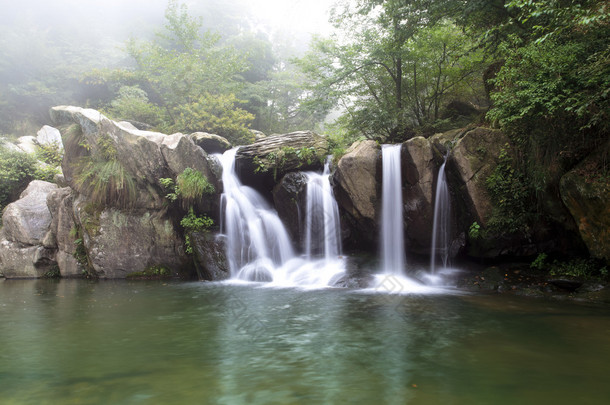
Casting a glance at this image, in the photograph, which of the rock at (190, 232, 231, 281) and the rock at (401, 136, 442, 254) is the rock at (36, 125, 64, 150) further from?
the rock at (401, 136, 442, 254)

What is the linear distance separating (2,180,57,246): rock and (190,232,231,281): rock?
5904mm

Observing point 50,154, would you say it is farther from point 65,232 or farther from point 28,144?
point 65,232

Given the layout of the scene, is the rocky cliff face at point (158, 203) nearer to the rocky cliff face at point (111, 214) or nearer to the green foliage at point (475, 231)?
the rocky cliff face at point (111, 214)

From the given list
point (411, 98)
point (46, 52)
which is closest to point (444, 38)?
point (411, 98)

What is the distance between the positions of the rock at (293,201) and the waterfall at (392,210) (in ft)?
8.66

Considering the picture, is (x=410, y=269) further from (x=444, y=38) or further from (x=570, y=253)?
(x=444, y=38)

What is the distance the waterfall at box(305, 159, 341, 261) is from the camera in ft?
36.1

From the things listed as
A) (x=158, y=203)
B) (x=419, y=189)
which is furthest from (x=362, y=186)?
(x=158, y=203)

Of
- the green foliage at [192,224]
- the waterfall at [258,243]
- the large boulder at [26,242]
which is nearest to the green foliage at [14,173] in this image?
the large boulder at [26,242]

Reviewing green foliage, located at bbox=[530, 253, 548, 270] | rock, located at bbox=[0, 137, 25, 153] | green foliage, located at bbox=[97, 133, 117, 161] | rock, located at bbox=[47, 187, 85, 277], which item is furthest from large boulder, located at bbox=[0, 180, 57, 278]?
green foliage, located at bbox=[530, 253, 548, 270]

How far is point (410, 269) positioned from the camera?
9.54 meters

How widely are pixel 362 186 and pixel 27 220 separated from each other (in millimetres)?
11721

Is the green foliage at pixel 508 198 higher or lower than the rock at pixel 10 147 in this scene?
lower

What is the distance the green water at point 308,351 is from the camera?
10.3 feet
